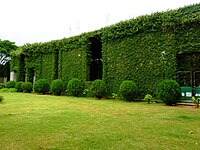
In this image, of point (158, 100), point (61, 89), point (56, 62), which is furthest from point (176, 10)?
point (56, 62)

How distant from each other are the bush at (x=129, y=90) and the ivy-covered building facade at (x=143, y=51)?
0.71 meters

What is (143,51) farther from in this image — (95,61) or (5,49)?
(5,49)

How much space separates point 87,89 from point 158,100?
5.55 meters

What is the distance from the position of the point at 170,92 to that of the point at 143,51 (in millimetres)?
3506

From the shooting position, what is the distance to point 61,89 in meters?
16.9

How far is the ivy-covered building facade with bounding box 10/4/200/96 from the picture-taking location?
12.1 meters

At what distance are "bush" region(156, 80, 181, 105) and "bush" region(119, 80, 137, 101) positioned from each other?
1865 millimetres

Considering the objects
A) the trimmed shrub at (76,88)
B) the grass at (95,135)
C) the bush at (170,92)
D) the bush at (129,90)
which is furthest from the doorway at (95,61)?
the grass at (95,135)

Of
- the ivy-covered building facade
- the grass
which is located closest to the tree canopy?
the ivy-covered building facade

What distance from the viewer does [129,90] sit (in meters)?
12.4

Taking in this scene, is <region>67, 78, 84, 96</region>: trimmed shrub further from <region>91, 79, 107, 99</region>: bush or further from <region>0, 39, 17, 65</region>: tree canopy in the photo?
<region>0, 39, 17, 65</region>: tree canopy

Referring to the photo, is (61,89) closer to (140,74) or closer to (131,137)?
(140,74)

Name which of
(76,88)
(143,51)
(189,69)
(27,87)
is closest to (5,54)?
(27,87)

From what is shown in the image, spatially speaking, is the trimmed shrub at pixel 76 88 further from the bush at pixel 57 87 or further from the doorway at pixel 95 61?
the doorway at pixel 95 61
